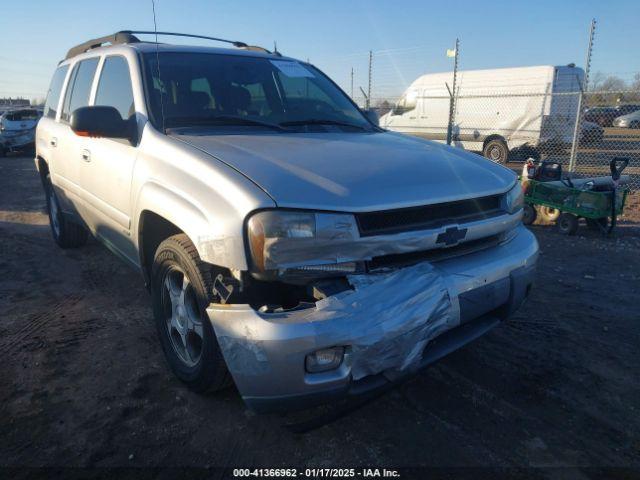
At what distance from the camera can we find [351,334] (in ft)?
6.43

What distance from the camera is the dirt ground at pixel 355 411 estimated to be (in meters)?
2.29

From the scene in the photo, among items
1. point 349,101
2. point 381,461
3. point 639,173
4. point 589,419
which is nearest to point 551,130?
point 639,173

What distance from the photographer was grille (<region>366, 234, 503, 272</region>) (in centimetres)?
225

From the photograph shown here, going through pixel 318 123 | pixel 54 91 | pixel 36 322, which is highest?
pixel 54 91

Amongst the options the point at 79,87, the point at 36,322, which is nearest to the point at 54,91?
the point at 79,87

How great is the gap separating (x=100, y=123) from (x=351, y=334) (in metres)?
2.07

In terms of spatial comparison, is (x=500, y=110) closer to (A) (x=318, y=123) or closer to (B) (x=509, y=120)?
(B) (x=509, y=120)

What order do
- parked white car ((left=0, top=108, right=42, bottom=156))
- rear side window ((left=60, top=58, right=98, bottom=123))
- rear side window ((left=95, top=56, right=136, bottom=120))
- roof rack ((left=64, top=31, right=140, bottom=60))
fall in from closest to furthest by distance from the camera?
rear side window ((left=95, top=56, right=136, bottom=120)) < roof rack ((left=64, top=31, right=140, bottom=60)) < rear side window ((left=60, top=58, right=98, bottom=123)) < parked white car ((left=0, top=108, right=42, bottom=156))

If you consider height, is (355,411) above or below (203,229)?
below

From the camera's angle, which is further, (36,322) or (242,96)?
(36,322)

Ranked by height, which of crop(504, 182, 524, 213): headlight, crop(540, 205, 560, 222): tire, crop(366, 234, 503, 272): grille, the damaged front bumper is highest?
crop(504, 182, 524, 213): headlight

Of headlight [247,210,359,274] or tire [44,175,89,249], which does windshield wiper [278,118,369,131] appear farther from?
tire [44,175,89,249]

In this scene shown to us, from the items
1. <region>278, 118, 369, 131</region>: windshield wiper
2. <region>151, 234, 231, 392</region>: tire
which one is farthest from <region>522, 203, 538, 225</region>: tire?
<region>151, 234, 231, 392</region>: tire

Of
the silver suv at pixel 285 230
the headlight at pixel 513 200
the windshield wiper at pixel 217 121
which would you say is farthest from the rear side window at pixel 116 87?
the headlight at pixel 513 200
